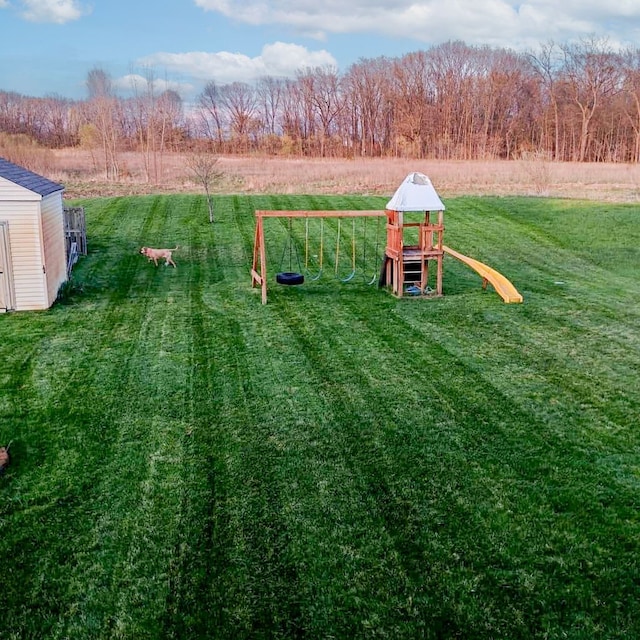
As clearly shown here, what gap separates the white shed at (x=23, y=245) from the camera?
10.2 metres

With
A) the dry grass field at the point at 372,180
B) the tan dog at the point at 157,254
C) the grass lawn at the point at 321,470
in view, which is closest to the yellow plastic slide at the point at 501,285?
the grass lawn at the point at 321,470

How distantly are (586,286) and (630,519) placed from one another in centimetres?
891

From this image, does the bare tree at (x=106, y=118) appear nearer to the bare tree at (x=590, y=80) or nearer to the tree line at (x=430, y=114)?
the tree line at (x=430, y=114)

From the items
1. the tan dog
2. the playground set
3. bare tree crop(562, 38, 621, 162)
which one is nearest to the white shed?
the tan dog

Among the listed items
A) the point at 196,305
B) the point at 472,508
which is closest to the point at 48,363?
the point at 196,305

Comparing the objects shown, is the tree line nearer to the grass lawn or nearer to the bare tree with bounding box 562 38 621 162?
the bare tree with bounding box 562 38 621 162

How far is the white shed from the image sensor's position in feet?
33.6

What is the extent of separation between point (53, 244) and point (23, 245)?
104 cm

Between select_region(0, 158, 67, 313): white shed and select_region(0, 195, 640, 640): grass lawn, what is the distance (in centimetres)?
53

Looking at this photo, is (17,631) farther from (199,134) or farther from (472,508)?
(199,134)

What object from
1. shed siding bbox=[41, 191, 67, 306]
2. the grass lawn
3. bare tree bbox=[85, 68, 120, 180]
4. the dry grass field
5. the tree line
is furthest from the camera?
the tree line

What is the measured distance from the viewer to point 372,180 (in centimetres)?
2620

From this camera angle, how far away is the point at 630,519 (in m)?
4.60

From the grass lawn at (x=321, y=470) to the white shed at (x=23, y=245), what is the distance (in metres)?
0.53
